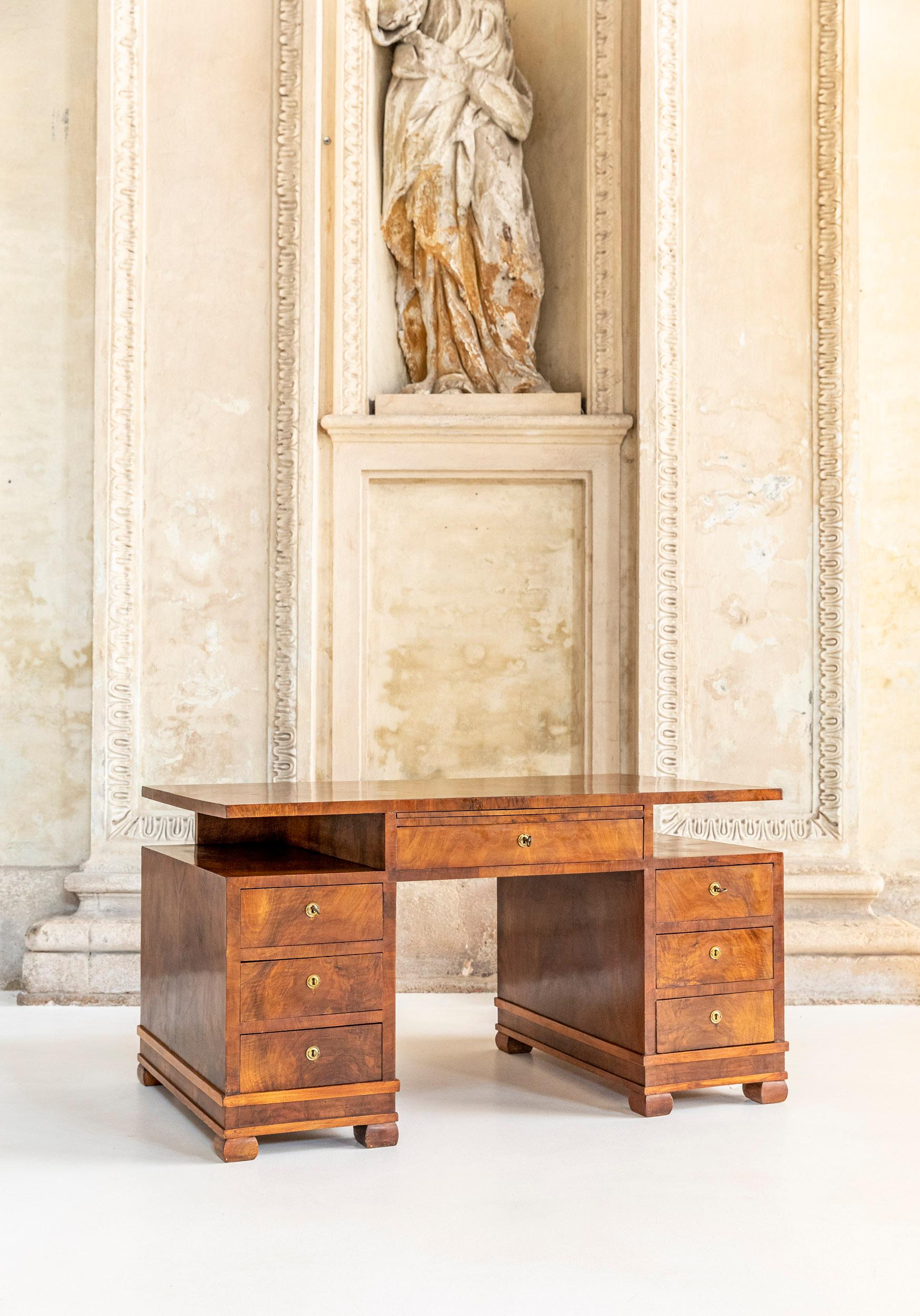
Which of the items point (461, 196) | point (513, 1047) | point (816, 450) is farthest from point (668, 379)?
point (513, 1047)

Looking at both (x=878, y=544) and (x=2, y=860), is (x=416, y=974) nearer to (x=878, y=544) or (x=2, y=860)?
(x=2, y=860)

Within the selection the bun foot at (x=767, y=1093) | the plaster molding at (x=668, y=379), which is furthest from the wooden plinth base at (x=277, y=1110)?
the plaster molding at (x=668, y=379)

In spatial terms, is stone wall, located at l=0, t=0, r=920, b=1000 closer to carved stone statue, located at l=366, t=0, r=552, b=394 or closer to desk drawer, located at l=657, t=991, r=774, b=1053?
carved stone statue, located at l=366, t=0, r=552, b=394

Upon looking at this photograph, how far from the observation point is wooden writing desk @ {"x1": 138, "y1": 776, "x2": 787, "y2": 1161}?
10.9 feet

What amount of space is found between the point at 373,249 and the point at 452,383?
2.28 feet

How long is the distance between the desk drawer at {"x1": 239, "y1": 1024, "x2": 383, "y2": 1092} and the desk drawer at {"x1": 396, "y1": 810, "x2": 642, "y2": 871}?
467 millimetres

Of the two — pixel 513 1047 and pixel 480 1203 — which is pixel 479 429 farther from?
pixel 480 1203

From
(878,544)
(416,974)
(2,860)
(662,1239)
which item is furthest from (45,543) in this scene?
(662,1239)

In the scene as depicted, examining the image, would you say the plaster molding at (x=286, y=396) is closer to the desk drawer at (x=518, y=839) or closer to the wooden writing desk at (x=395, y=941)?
the wooden writing desk at (x=395, y=941)

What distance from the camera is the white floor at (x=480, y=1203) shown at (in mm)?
2484

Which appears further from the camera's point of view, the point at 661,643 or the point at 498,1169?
the point at 661,643

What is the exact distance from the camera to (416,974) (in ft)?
17.8

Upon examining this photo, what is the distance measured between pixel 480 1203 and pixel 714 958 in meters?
1.16

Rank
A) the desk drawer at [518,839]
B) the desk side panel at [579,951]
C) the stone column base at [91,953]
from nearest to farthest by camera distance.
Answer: the desk drawer at [518,839] → the desk side panel at [579,951] → the stone column base at [91,953]
